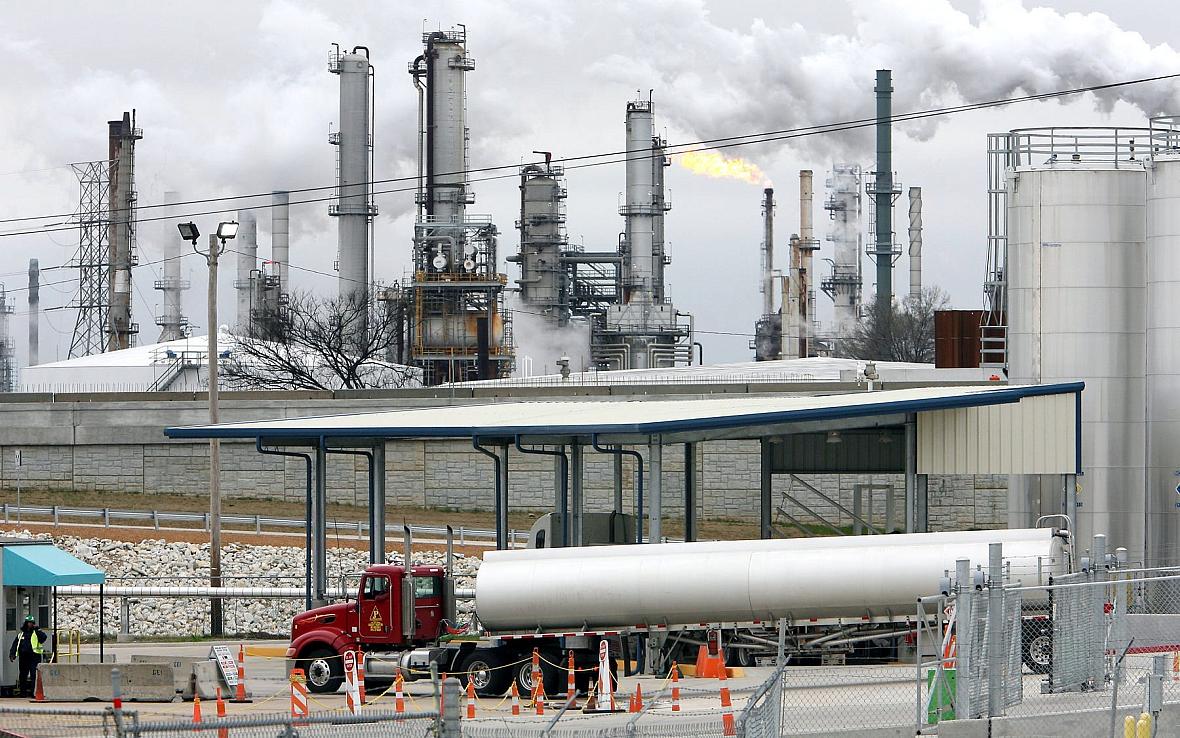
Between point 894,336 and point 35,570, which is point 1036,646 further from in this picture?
point 894,336

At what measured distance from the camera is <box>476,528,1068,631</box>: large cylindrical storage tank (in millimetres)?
24891

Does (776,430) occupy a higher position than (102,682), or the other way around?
(776,430)

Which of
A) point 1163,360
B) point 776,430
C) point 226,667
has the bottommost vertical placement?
point 226,667

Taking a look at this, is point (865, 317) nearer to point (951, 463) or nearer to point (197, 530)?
point (197, 530)

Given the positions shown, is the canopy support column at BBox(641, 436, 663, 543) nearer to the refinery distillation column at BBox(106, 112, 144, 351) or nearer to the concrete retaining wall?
the concrete retaining wall

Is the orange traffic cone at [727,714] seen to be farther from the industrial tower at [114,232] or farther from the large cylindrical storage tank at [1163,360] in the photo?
the industrial tower at [114,232]

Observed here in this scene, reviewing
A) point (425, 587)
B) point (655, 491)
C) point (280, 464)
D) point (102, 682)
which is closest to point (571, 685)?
point (425, 587)

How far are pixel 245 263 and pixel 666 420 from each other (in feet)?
299

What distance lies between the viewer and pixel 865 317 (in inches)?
4742

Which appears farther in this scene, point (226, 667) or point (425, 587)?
point (425, 587)

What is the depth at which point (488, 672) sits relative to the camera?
84.1ft

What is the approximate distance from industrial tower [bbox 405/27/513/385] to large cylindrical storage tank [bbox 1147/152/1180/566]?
52923 millimetres

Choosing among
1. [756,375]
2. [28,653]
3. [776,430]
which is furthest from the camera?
[756,375]

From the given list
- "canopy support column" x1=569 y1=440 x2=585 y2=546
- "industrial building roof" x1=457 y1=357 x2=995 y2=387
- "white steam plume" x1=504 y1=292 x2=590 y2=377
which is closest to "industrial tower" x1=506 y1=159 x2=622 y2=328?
"white steam plume" x1=504 y1=292 x2=590 y2=377
